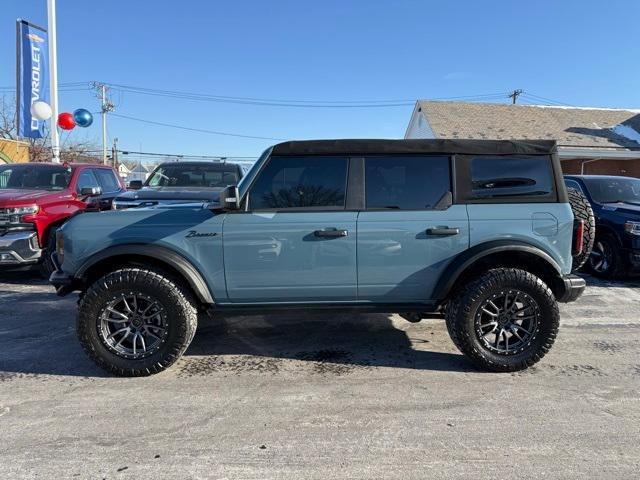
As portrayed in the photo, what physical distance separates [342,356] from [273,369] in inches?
27.5

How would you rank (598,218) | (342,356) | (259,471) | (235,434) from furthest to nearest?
(598,218)
(342,356)
(235,434)
(259,471)

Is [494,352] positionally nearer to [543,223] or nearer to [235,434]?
[543,223]

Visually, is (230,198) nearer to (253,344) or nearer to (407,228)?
(407,228)

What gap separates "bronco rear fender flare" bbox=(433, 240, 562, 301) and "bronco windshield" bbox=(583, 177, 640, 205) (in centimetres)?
519

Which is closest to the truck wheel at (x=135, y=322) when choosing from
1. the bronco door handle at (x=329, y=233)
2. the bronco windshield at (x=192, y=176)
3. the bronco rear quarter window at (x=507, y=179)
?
the bronco door handle at (x=329, y=233)

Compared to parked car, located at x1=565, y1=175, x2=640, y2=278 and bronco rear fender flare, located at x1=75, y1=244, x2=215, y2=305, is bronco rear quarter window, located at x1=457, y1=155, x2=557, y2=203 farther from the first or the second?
parked car, located at x1=565, y1=175, x2=640, y2=278

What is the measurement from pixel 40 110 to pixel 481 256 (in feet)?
49.7

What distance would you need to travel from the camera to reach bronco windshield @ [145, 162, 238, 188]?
8289mm

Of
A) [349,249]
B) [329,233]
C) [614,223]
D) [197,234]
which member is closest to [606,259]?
[614,223]

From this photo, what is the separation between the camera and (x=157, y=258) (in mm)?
3734

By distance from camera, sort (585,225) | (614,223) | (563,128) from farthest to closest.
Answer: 1. (563,128)
2. (614,223)
3. (585,225)

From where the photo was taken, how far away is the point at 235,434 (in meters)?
2.96

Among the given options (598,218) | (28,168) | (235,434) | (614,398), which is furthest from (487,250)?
(28,168)

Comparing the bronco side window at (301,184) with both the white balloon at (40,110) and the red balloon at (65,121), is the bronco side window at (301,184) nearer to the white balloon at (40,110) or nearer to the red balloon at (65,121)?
the white balloon at (40,110)
